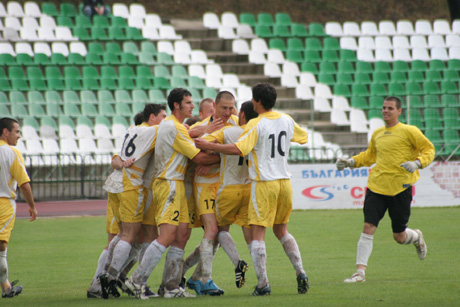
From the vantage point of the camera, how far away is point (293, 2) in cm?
3653

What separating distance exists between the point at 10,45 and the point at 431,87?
51.7 ft

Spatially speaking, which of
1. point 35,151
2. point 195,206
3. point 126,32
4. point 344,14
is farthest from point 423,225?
point 344,14

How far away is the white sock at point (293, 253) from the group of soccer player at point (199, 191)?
1 cm

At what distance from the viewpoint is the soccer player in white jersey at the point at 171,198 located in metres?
7.57

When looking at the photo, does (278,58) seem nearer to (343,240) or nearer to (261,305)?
(343,240)

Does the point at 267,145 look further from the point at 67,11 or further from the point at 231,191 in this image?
the point at 67,11

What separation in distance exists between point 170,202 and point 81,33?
68.2 feet

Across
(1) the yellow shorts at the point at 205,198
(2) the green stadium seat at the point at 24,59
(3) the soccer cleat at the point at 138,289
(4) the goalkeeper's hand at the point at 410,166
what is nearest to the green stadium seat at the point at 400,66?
(2) the green stadium seat at the point at 24,59

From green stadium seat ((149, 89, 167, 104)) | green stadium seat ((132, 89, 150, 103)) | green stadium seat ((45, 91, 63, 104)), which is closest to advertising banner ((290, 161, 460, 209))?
green stadium seat ((149, 89, 167, 104))

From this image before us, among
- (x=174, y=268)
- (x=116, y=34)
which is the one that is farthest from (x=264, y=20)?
(x=174, y=268)

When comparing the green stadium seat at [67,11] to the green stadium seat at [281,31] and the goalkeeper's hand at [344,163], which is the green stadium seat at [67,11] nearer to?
the green stadium seat at [281,31]

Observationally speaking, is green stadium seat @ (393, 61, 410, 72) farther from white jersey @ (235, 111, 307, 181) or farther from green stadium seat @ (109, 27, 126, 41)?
white jersey @ (235, 111, 307, 181)

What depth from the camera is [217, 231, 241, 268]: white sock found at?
7.78 m

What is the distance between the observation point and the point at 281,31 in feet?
96.6
